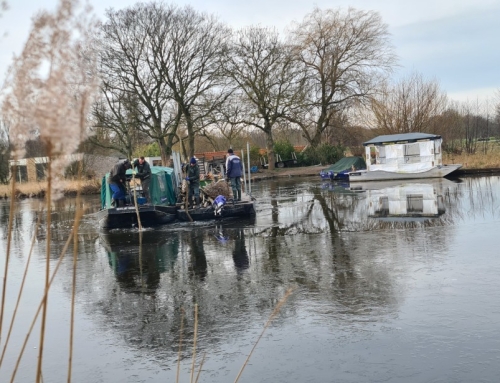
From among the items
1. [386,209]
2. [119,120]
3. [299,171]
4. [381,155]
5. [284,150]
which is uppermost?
[119,120]

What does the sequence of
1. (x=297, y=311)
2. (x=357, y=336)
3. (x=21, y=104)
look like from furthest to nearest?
(x=297, y=311) → (x=357, y=336) → (x=21, y=104)

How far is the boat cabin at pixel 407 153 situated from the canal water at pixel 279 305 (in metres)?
18.9

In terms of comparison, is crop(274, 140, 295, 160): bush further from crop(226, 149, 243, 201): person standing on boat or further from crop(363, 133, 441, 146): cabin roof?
crop(226, 149, 243, 201): person standing on boat

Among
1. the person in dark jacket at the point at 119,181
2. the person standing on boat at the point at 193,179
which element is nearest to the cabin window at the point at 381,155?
the person standing on boat at the point at 193,179

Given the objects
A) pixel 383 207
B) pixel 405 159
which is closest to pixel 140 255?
pixel 383 207

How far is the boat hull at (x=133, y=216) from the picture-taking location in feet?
54.6

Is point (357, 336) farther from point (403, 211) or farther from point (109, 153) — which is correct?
point (109, 153)

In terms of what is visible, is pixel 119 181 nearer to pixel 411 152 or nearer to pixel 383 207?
pixel 383 207

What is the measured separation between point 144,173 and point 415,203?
912 centimetres

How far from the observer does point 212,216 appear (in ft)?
58.1

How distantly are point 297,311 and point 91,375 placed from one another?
2688 mm

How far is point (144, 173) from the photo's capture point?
17594mm

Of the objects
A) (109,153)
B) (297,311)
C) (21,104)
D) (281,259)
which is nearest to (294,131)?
(109,153)

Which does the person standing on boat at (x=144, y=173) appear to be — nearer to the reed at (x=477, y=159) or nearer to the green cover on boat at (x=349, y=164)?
the green cover on boat at (x=349, y=164)
